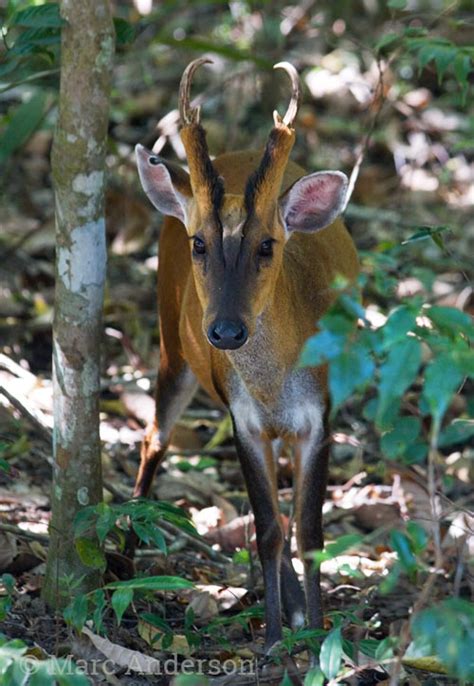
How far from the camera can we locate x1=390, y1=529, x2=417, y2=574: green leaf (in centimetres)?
327

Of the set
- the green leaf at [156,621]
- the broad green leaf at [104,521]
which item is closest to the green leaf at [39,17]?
the broad green leaf at [104,521]

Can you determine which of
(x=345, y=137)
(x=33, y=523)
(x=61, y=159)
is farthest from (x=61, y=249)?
(x=345, y=137)

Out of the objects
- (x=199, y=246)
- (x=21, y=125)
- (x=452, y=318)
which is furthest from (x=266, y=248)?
(x=21, y=125)

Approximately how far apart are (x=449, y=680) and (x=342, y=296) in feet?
6.08

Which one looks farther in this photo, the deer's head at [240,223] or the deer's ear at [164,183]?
the deer's ear at [164,183]

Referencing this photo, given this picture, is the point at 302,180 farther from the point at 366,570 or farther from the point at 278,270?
the point at 366,570

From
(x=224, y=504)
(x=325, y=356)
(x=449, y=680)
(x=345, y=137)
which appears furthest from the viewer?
(x=345, y=137)

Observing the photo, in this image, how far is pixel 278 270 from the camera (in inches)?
187

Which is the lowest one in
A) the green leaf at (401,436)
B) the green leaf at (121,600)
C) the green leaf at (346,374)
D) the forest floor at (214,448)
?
the forest floor at (214,448)

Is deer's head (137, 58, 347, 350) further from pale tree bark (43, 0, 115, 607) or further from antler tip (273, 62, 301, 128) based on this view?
pale tree bark (43, 0, 115, 607)

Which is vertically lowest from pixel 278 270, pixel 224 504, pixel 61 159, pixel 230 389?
pixel 224 504

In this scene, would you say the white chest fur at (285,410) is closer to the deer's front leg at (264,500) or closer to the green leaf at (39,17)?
the deer's front leg at (264,500)

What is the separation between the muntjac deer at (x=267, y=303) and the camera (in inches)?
180

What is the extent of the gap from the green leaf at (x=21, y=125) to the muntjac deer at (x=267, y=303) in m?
1.74
